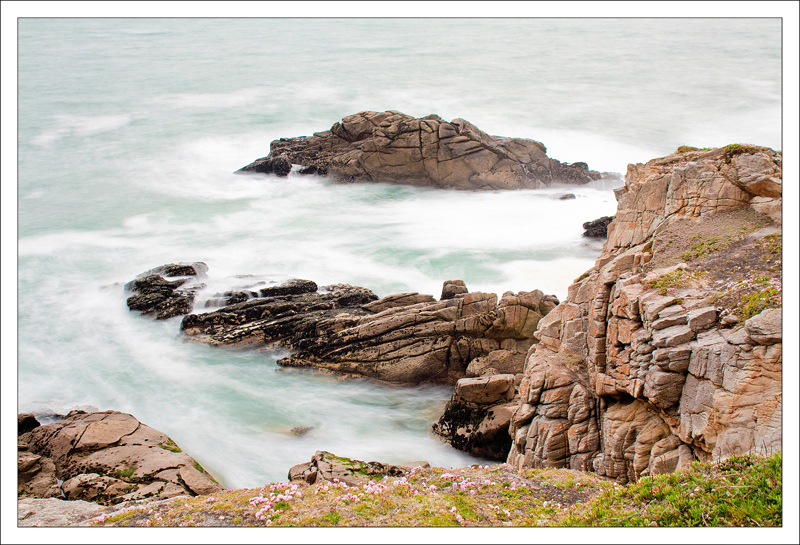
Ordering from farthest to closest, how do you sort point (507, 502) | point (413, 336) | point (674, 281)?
1. point (413, 336)
2. point (674, 281)
3. point (507, 502)

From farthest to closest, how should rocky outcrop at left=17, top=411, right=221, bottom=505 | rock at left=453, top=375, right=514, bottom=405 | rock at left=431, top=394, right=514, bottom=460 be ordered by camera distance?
rock at left=453, top=375, right=514, bottom=405
rock at left=431, top=394, right=514, bottom=460
rocky outcrop at left=17, top=411, right=221, bottom=505

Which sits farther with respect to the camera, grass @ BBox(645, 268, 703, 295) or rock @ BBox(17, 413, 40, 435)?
rock @ BBox(17, 413, 40, 435)

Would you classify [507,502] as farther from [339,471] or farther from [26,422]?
[26,422]

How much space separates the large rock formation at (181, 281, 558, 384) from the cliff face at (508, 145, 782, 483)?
4586mm

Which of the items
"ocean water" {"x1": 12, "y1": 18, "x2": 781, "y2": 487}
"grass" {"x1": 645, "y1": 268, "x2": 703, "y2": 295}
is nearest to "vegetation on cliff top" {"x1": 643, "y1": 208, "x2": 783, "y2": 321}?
"grass" {"x1": 645, "y1": 268, "x2": 703, "y2": 295}

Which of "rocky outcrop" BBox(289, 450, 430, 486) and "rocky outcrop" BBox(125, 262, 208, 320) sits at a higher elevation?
"rocky outcrop" BBox(125, 262, 208, 320)

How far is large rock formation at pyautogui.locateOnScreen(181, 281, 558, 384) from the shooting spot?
2080 cm

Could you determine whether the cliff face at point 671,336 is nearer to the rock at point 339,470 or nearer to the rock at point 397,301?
the rock at point 339,470

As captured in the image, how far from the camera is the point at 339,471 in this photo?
14.7 m

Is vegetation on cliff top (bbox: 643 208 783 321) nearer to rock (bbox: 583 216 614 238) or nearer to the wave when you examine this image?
rock (bbox: 583 216 614 238)

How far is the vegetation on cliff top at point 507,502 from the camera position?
9539mm

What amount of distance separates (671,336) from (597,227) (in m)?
20.2

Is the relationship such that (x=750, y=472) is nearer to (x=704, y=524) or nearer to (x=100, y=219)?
(x=704, y=524)

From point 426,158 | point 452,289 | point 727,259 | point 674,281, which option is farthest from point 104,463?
point 426,158
